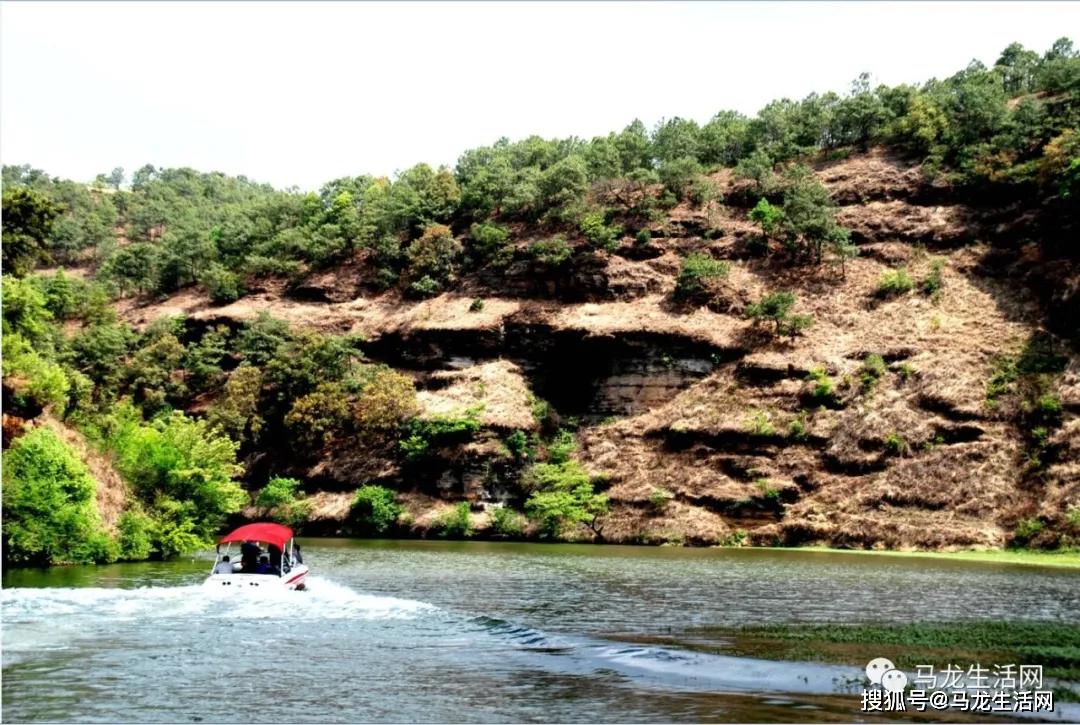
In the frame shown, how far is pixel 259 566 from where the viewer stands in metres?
31.9

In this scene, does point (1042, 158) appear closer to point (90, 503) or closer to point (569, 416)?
point (569, 416)

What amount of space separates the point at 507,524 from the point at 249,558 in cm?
3796

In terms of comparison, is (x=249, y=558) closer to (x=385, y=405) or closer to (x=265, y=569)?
(x=265, y=569)

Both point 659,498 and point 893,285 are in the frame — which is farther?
point 893,285

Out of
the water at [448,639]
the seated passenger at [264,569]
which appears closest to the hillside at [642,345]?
the seated passenger at [264,569]

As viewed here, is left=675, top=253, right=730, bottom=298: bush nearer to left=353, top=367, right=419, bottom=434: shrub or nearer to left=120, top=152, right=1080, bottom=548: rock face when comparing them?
left=120, top=152, right=1080, bottom=548: rock face

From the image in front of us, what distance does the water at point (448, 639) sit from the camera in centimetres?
1512

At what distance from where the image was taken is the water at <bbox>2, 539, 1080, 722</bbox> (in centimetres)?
1512

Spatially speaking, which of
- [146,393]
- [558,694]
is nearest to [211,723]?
[558,694]

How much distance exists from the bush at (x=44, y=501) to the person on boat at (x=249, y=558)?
34.4 ft

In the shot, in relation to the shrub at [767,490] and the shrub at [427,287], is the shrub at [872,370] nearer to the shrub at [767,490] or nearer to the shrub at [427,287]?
the shrub at [767,490]

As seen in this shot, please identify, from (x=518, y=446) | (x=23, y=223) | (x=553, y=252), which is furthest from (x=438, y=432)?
(x=23, y=223)

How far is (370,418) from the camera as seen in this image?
3007 inches

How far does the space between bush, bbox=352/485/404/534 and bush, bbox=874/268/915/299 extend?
43.7 meters
